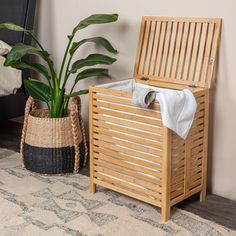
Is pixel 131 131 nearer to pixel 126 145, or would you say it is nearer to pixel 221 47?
pixel 126 145

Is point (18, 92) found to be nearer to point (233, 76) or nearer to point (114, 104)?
point (114, 104)

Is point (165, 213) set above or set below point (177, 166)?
below

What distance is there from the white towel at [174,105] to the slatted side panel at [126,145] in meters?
0.05

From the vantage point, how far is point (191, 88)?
2.15m

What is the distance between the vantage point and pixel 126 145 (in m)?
2.08

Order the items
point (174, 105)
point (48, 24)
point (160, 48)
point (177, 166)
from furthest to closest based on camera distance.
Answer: point (48, 24)
point (160, 48)
point (177, 166)
point (174, 105)

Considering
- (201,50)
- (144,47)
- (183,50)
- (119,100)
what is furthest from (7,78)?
(201,50)

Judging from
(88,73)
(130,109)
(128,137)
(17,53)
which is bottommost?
(128,137)

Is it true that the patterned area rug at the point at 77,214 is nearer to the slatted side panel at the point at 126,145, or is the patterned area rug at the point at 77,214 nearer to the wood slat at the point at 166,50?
the slatted side panel at the point at 126,145

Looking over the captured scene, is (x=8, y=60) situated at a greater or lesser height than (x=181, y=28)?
lesser

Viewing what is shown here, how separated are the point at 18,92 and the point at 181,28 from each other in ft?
4.06

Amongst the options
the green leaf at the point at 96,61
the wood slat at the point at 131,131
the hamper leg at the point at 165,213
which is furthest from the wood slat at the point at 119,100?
the hamper leg at the point at 165,213

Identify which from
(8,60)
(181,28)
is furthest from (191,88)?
(8,60)

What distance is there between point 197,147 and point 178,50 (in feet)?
1.68
